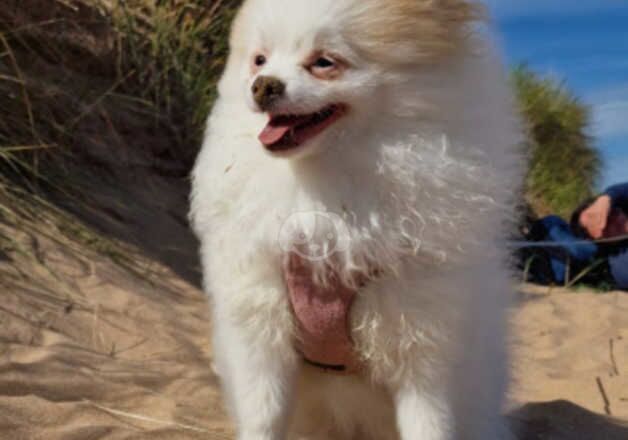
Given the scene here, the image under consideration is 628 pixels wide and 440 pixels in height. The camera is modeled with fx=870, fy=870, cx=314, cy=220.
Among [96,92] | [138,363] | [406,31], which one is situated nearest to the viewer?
[406,31]

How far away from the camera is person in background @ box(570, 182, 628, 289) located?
6.33 metres

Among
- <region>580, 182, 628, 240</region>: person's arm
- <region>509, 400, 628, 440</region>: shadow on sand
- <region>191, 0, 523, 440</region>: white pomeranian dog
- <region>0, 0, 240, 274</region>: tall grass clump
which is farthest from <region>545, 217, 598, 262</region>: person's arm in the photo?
<region>191, 0, 523, 440</region>: white pomeranian dog

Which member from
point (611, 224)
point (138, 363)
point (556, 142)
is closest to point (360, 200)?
point (138, 363)

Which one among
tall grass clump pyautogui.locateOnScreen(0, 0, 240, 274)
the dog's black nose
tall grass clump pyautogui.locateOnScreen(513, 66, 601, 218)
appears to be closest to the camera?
the dog's black nose

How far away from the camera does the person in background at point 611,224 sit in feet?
20.8

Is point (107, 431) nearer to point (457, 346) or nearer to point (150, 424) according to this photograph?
point (150, 424)

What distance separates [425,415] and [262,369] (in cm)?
45

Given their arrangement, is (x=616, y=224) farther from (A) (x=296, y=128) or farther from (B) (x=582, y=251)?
(A) (x=296, y=128)

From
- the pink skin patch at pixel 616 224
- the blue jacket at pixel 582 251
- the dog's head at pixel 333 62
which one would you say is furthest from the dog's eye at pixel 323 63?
the pink skin patch at pixel 616 224

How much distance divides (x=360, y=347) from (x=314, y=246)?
1.00 feet

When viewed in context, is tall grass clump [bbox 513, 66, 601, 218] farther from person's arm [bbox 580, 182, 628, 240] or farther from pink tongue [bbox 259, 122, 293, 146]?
pink tongue [bbox 259, 122, 293, 146]

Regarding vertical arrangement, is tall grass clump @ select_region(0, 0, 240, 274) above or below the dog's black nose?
below

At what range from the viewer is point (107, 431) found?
2686 mm

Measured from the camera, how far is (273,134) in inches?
84.0
